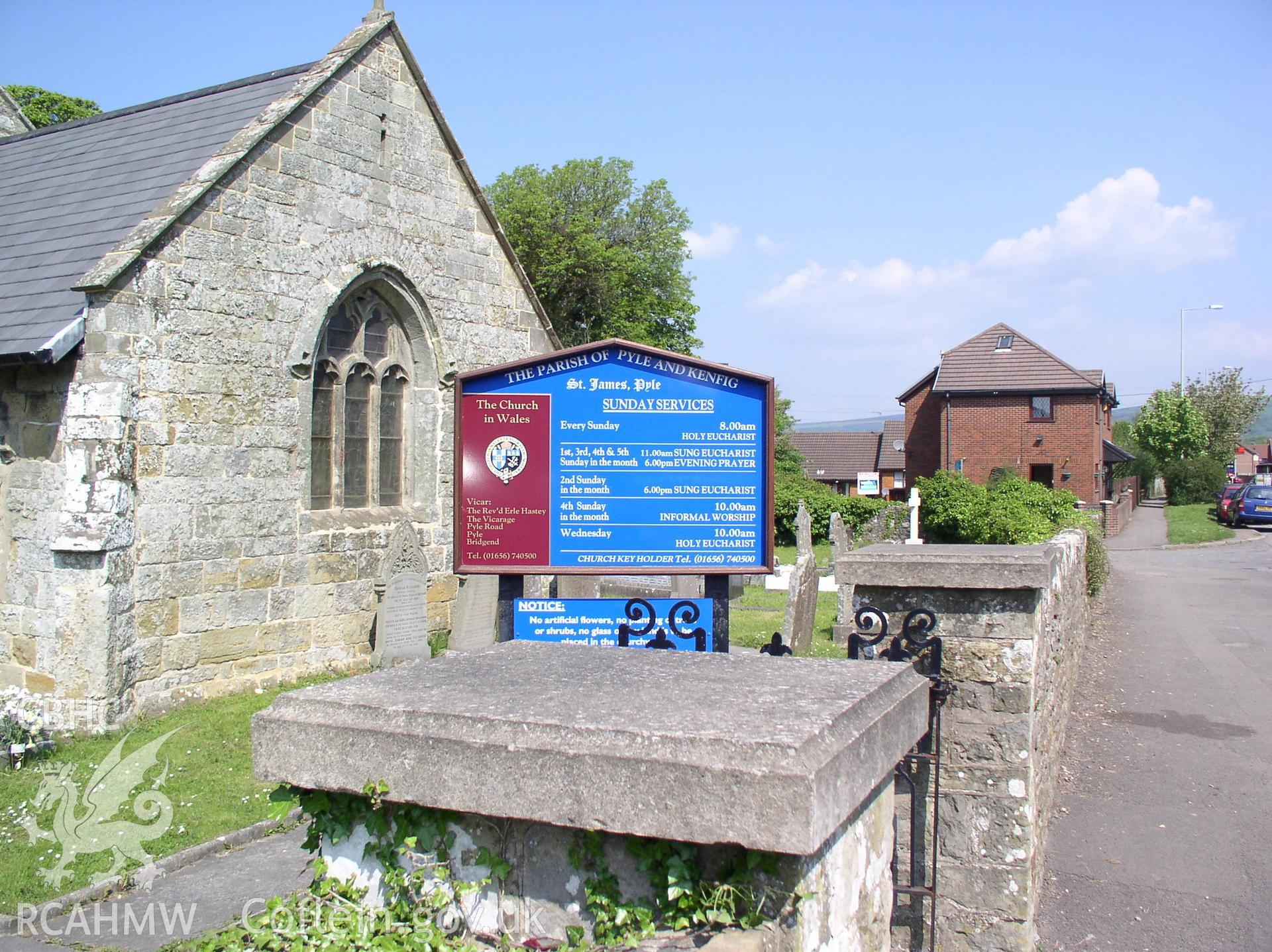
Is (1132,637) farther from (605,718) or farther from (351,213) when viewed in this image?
(605,718)

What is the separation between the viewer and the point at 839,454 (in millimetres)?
76062

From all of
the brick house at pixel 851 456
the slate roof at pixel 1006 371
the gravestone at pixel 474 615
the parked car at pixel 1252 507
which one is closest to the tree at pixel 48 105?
the gravestone at pixel 474 615

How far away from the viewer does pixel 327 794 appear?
7.99 ft

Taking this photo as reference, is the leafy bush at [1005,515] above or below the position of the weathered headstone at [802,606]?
above

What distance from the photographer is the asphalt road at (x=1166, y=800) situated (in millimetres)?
5141

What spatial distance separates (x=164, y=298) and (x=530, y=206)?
1295 inches

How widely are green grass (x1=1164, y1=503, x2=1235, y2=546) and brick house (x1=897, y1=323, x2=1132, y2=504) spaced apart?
3.23 m

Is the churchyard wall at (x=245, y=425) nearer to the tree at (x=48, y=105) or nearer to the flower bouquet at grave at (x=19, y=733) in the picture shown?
the flower bouquet at grave at (x=19, y=733)

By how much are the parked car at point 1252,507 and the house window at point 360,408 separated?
36.0 meters

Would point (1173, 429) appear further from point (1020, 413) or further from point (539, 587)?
point (539, 587)

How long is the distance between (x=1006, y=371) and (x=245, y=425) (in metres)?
38.1

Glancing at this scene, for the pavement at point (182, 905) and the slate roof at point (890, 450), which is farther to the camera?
the slate roof at point (890, 450)

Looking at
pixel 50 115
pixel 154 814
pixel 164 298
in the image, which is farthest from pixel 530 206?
pixel 154 814

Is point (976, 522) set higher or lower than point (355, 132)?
lower
